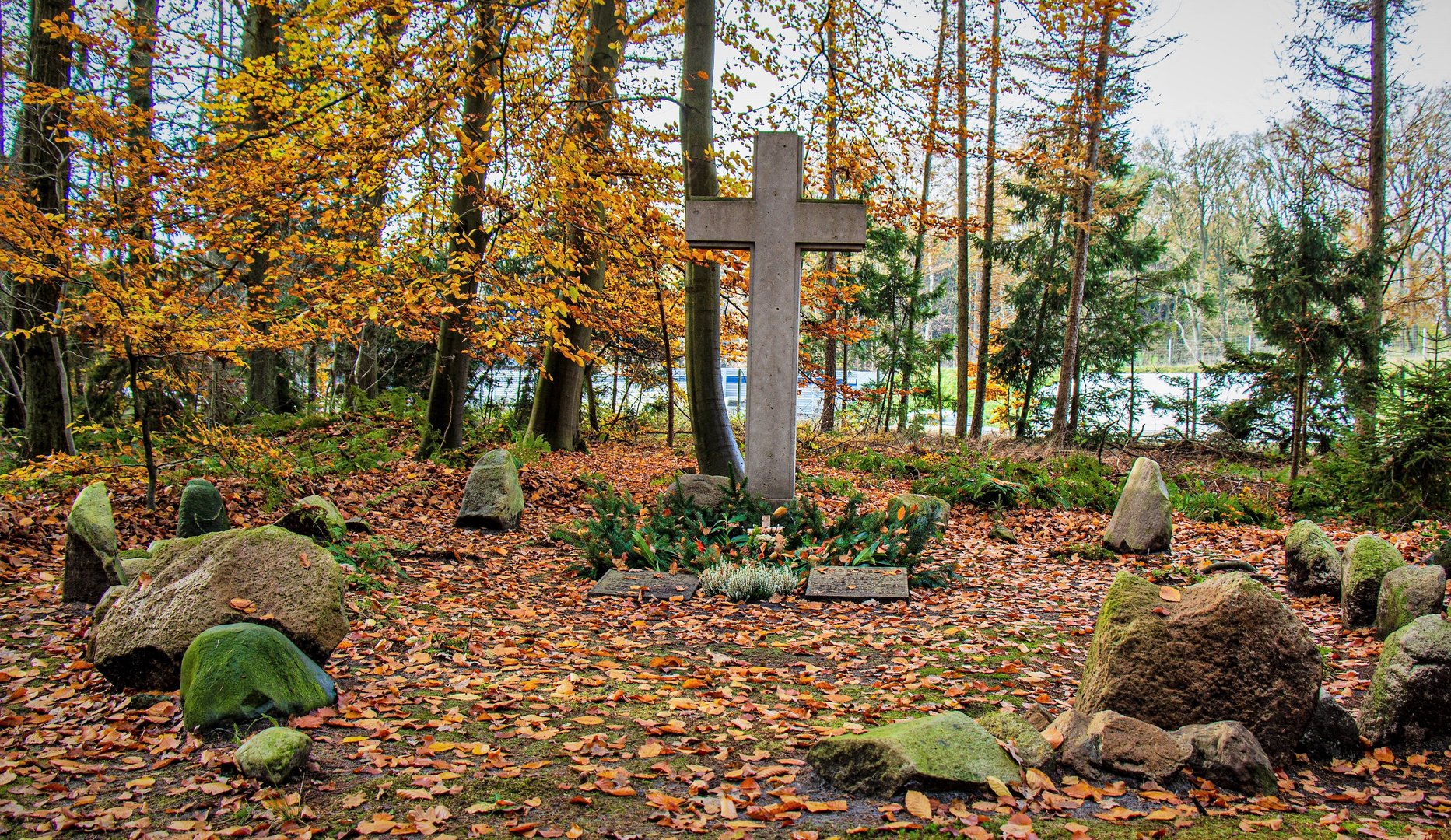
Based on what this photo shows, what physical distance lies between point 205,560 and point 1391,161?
1853 centimetres

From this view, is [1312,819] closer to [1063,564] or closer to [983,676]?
[983,676]

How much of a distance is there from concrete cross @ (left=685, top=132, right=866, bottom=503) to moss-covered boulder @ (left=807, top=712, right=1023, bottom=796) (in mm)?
4520

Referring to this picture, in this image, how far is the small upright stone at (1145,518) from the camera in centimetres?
740

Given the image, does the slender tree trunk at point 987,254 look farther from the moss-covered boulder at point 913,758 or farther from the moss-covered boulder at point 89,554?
the moss-covered boulder at point 89,554

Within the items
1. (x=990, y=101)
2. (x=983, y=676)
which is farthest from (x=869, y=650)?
(x=990, y=101)

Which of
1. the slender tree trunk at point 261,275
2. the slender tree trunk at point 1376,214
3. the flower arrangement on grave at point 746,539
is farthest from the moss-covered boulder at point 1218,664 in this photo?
the slender tree trunk at point 1376,214

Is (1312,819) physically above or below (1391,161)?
below

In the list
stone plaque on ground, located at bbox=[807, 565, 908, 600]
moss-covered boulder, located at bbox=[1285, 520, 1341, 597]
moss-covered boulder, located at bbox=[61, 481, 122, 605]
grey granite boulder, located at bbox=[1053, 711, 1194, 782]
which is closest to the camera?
grey granite boulder, located at bbox=[1053, 711, 1194, 782]

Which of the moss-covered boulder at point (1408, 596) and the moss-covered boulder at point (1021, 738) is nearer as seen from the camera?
the moss-covered boulder at point (1021, 738)

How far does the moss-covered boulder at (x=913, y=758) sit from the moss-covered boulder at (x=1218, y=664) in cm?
74

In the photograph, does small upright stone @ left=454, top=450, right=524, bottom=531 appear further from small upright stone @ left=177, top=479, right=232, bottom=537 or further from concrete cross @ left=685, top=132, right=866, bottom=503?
concrete cross @ left=685, top=132, right=866, bottom=503

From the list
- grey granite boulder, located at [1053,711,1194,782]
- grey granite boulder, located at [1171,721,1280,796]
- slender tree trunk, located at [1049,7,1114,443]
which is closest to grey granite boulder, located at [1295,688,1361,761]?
grey granite boulder, located at [1171,721,1280,796]

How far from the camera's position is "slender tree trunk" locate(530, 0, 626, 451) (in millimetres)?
8969

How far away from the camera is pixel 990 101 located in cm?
1703
